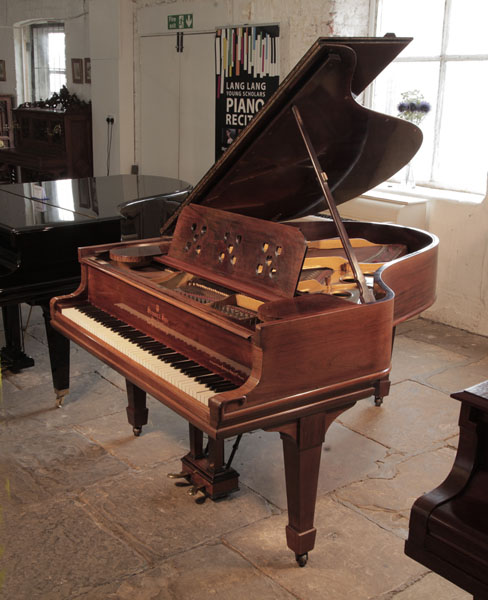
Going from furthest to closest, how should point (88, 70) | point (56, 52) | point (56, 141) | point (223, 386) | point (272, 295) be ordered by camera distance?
point (56, 52)
point (88, 70)
point (56, 141)
point (272, 295)
point (223, 386)

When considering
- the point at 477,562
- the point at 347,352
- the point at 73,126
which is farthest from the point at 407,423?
the point at 73,126

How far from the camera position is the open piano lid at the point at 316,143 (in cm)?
236

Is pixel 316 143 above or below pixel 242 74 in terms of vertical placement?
below

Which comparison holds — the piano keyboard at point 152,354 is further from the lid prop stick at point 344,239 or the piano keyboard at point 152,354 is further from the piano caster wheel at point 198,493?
the piano caster wheel at point 198,493

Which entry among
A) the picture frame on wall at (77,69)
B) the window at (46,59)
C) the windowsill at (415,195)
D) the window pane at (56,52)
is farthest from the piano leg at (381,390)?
the window pane at (56,52)

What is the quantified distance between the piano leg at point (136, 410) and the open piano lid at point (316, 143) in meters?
0.99

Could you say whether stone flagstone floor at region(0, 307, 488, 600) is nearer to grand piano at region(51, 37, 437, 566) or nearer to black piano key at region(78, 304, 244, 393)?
grand piano at region(51, 37, 437, 566)

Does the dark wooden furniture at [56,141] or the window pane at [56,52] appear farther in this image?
the window pane at [56,52]

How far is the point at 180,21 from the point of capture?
721 centimetres

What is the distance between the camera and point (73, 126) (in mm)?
8484

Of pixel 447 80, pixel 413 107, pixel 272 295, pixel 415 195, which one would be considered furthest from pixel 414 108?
pixel 272 295

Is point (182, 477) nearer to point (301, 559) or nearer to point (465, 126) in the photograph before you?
point (301, 559)

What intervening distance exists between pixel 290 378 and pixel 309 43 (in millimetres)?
4335

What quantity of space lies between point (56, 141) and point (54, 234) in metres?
5.49
